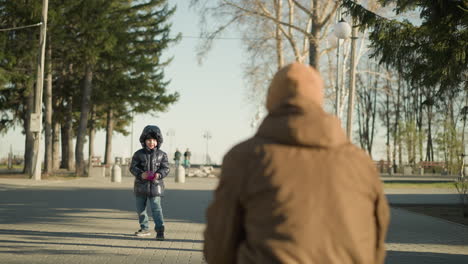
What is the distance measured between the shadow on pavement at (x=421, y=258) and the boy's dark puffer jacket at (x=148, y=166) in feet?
11.3

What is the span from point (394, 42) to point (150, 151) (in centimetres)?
641

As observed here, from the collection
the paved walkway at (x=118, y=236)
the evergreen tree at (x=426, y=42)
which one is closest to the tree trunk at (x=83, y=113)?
Result: the paved walkway at (x=118, y=236)

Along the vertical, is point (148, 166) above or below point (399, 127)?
below

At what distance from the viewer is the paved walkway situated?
339 inches

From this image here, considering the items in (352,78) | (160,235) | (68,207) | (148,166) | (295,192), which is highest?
(352,78)

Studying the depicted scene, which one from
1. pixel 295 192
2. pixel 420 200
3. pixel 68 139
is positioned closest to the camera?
pixel 295 192

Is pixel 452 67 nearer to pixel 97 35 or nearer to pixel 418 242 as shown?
pixel 418 242

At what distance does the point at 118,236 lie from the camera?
418 inches

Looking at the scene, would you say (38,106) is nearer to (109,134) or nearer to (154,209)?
(109,134)

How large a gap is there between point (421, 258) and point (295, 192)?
6605 mm

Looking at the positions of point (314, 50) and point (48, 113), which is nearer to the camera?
point (314, 50)

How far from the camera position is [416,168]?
2319 inches

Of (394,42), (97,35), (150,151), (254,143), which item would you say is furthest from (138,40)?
(254,143)

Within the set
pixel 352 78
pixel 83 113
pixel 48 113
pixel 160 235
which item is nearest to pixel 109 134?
pixel 83 113
